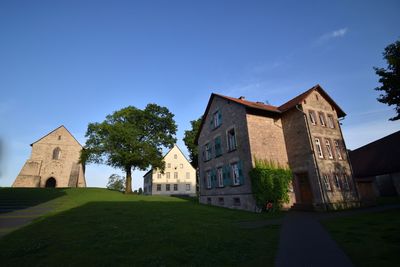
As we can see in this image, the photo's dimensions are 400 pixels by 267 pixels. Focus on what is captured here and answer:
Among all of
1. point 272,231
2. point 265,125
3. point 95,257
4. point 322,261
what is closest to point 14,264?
point 95,257

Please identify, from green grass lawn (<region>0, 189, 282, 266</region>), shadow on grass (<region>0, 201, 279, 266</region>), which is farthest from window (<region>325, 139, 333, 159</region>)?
green grass lawn (<region>0, 189, 282, 266</region>)

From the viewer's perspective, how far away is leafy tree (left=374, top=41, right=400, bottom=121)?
46.0 ft

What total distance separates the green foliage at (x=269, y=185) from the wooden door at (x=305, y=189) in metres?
1.67

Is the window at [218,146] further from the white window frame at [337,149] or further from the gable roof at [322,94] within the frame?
the white window frame at [337,149]

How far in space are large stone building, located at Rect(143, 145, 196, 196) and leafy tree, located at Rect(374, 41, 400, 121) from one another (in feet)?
128

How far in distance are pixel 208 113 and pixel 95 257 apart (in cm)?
2151

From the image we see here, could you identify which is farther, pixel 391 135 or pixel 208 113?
pixel 391 135

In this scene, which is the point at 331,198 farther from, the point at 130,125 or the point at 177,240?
the point at 130,125

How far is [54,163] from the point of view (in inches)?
1470

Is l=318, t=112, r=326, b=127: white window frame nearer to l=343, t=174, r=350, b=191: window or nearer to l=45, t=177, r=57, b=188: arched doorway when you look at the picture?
l=343, t=174, r=350, b=191: window

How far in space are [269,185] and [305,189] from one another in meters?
3.96

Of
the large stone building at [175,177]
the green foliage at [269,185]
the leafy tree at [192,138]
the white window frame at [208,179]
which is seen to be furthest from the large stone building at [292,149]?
the large stone building at [175,177]

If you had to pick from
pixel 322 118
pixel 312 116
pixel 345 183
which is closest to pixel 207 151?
pixel 312 116

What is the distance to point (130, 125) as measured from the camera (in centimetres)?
3120
